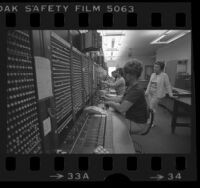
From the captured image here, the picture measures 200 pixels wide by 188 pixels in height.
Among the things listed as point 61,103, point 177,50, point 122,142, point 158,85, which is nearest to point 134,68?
point 122,142

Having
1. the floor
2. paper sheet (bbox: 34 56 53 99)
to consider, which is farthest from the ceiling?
paper sheet (bbox: 34 56 53 99)

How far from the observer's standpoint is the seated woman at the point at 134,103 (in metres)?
1.98

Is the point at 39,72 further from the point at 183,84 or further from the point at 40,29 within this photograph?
the point at 183,84

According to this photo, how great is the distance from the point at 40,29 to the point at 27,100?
1.19ft

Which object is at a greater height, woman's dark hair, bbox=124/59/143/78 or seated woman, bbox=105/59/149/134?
woman's dark hair, bbox=124/59/143/78

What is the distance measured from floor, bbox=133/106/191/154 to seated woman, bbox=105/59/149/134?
77cm

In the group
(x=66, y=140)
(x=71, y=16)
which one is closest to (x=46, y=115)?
(x=66, y=140)

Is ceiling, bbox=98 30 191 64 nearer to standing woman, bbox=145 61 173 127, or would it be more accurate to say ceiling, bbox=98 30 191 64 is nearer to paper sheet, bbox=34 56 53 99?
standing woman, bbox=145 61 173 127

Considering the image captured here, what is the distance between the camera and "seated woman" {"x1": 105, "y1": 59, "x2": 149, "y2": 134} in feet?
6.50

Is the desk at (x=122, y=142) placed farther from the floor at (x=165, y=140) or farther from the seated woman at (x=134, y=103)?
the floor at (x=165, y=140)

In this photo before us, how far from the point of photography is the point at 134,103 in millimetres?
2008

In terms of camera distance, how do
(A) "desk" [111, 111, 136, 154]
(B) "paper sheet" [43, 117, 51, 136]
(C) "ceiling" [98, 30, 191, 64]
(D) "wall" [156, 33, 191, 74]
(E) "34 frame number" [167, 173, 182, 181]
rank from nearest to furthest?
(B) "paper sheet" [43, 117, 51, 136]
(E) "34 frame number" [167, 173, 182, 181]
(A) "desk" [111, 111, 136, 154]
(C) "ceiling" [98, 30, 191, 64]
(D) "wall" [156, 33, 191, 74]

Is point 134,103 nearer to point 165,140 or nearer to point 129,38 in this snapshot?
point 165,140

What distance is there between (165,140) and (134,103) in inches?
79.5
